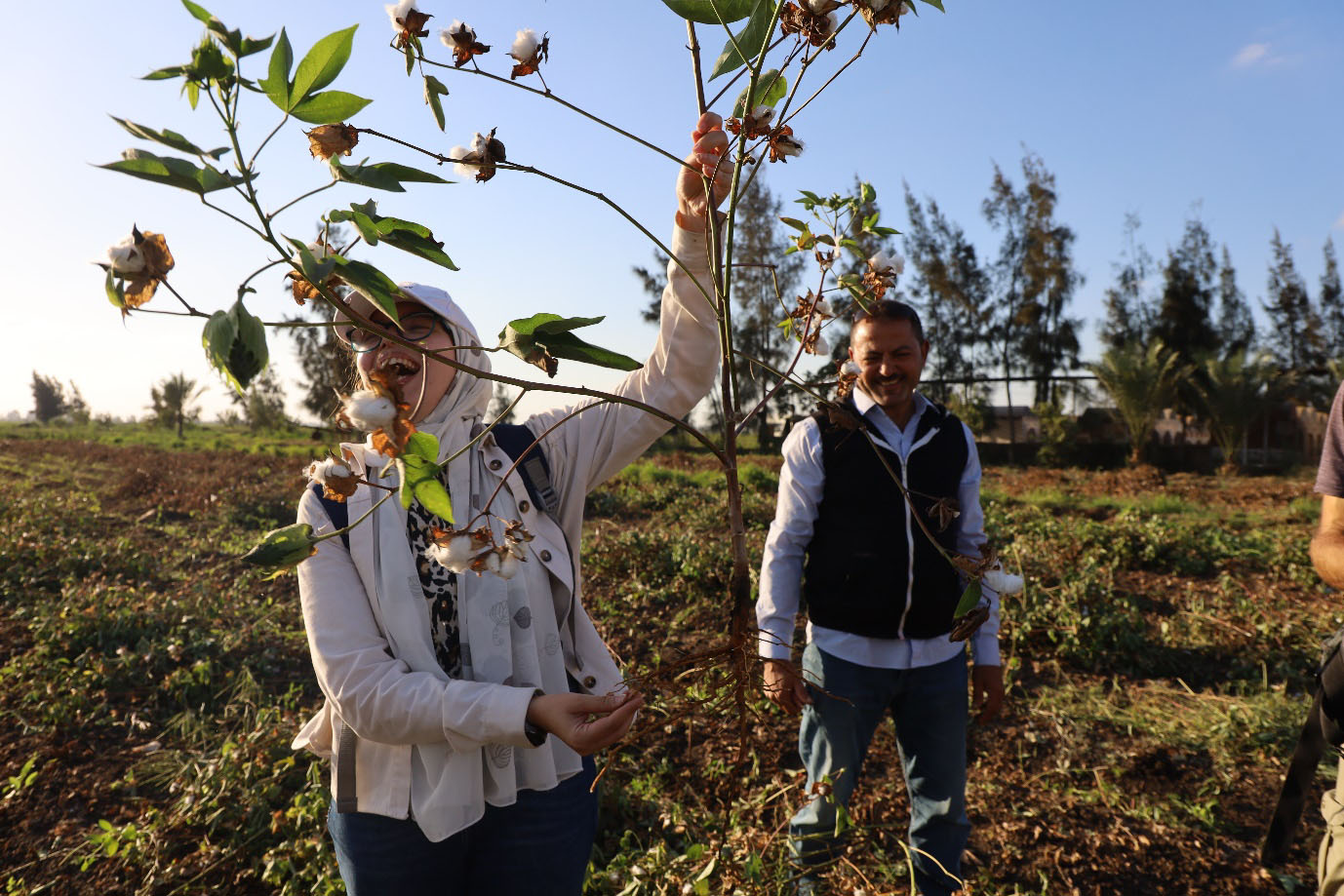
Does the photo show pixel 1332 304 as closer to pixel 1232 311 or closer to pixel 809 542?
pixel 1232 311

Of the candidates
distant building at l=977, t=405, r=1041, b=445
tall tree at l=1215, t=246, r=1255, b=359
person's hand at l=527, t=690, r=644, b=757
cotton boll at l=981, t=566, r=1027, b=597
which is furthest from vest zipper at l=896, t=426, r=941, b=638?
tall tree at l=1215, t=246, r=1255, b=359

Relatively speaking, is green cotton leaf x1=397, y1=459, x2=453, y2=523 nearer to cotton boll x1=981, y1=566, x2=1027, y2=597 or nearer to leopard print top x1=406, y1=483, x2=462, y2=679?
cotton boll x1=981, y1=566, x2=1027, y2=597

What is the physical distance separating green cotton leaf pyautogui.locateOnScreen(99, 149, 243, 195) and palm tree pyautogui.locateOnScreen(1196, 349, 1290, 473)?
16.5m

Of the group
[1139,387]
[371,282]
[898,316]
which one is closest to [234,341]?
[371,282]

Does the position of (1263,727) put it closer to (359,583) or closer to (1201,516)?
(359,583)

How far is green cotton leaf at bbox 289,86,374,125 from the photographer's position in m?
0.60

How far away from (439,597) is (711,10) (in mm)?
1079

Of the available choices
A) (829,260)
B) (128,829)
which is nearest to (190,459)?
(128,829)

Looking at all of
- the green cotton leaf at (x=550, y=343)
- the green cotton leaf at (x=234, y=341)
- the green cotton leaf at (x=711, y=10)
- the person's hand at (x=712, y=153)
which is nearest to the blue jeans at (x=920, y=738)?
the person's hand at (x=712, y=153)

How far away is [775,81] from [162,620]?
5.49 meters

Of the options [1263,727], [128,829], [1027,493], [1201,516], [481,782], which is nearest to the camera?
[481,782]

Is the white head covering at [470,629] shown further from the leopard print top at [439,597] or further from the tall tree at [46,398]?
the tall tree at [46,398]

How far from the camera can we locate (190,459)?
47.3 feet

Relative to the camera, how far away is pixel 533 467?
1495mm
